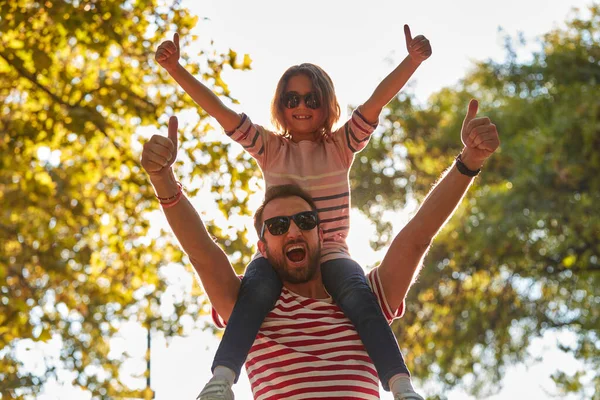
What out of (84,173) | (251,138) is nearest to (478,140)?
(251,138)

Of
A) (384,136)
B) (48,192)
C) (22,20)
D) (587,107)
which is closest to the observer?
(22,20)

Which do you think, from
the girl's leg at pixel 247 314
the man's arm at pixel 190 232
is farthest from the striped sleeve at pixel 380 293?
the man's arm at pixel 190 232

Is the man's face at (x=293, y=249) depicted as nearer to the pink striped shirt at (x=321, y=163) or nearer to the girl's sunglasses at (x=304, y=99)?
the pink striped shirt at (x=321, y=163)

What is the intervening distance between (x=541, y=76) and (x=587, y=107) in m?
2.24

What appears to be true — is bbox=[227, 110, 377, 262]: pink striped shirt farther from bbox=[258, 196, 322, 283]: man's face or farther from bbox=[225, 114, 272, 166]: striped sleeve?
bbox=[258, 196, 322, 283]: man's face

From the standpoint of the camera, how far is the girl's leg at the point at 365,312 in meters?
2.98

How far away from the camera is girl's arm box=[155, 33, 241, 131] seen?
11.3 ft

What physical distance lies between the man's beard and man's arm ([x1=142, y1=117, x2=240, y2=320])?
0.46 feet

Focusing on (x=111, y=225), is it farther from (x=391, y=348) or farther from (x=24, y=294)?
(x=391, y=348)

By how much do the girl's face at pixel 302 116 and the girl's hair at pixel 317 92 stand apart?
2cm

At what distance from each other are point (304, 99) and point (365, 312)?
38.1 inches

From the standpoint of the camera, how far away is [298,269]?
323cm

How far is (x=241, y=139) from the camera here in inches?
146

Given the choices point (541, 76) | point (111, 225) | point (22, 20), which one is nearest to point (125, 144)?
point (111, 225)
